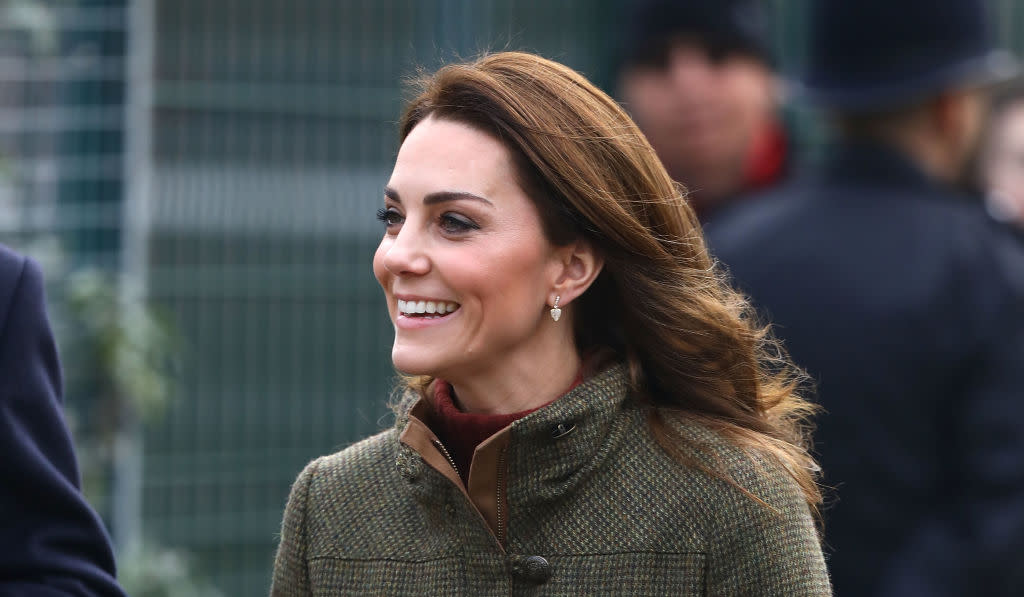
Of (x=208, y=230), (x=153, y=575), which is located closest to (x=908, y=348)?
(x=153, y=575)

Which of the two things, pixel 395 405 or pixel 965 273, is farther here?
pixel 965 273

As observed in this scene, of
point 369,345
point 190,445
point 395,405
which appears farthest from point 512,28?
point 395,405

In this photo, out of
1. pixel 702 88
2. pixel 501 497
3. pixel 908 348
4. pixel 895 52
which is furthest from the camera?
pixel 702 88

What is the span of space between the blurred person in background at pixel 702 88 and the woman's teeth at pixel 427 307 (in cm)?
301

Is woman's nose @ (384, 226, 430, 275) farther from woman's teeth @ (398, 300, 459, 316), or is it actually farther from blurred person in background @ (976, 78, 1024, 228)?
blurred person in background @ (976, 78, 1024, 228)

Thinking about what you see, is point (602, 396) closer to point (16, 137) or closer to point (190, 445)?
point (16, 137)

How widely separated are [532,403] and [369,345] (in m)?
4.18

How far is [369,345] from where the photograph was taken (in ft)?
22.5

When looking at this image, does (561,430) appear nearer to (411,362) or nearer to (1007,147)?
(411,362)

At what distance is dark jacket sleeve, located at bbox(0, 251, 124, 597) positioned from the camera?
2.79 meters

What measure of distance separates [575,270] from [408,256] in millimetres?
298

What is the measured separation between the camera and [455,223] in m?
→ 2.60

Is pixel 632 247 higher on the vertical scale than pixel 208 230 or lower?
higher

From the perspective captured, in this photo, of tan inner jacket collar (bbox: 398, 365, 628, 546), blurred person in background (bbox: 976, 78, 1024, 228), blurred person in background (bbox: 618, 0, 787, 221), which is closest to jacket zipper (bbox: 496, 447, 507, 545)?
tan inner jacket collar (bbox: 398, 365, 628, 546)
